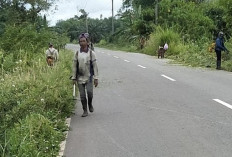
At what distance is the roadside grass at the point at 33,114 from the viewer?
615cm

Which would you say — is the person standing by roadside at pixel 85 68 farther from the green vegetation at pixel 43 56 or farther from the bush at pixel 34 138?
the bush at pixel 34 138

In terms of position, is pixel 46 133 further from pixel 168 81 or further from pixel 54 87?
pixel 168 81

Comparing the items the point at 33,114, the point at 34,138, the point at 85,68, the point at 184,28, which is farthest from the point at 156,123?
the point at 184,28

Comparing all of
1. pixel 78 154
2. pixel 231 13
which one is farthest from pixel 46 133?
pixel 231 13

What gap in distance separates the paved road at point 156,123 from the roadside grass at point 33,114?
32 centimetres

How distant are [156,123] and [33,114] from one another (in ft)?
7.87

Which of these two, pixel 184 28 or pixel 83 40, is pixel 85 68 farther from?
pixel 184 28

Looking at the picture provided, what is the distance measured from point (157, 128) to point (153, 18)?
3865cm

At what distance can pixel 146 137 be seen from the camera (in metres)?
7.02

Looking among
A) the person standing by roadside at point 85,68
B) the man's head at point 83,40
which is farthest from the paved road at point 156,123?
the man's head at point 83,40

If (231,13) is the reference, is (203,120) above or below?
below

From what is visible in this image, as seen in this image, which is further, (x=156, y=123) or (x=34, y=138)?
(x=156, y=123)

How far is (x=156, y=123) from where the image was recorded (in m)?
8.07

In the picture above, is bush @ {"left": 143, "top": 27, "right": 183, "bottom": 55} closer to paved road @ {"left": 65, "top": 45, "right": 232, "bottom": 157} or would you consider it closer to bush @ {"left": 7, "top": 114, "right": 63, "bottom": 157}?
paved road @ {"left": 65, "top": 45, "right": 232, "bottom": 157}
